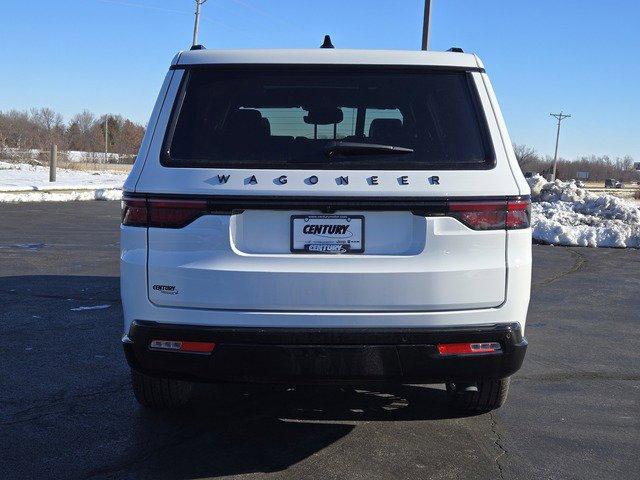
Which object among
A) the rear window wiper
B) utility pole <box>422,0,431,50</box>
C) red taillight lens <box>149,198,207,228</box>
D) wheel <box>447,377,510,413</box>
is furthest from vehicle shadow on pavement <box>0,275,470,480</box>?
utility pole <box>422,0,431,50</box>

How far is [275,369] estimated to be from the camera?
331cm

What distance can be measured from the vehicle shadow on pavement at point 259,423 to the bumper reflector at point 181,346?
405 millimetres

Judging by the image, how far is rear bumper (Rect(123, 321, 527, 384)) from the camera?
10.8 ft

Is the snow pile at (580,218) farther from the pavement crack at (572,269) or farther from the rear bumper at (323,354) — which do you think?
the rear bumper at (323,354)

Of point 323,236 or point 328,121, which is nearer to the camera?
point 323,236

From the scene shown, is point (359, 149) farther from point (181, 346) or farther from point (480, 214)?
point (181, 346)

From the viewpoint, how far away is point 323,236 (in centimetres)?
331

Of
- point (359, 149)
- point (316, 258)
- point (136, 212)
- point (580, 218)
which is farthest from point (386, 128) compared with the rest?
point (580, 218)

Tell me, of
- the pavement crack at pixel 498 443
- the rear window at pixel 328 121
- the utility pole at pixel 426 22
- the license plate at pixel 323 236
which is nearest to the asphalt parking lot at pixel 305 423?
the pavement crack at pixel 498 443

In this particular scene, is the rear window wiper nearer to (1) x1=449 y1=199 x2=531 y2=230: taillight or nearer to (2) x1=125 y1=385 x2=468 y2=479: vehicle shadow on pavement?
(1) x1=449 y1=199 x2=531 y2=230: taillight

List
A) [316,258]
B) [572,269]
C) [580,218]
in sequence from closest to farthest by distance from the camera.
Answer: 1. [316,258]
2. [572,269]
3. [580,218]

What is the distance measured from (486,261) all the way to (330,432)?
136cm

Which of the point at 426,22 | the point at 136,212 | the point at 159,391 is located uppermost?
the point at 426,22

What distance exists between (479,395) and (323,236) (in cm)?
149
